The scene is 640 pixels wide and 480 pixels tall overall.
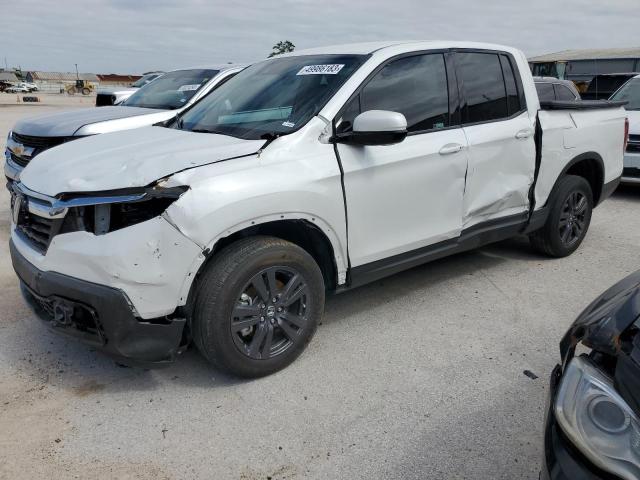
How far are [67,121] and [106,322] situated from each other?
4324 mm

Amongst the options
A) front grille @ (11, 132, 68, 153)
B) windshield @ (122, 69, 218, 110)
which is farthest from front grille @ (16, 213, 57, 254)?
windshield @ (122, 69, 218, 110)

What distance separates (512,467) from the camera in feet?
8.16

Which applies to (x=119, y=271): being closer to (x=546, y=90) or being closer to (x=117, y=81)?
(x=546, y=90)

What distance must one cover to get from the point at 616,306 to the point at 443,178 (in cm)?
210

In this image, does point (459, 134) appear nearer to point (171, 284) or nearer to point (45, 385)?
point (171, 284)

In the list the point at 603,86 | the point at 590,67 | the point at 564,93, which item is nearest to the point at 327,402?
the point at 564,93

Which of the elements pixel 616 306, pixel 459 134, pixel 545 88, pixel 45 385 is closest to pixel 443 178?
pixel 459 134

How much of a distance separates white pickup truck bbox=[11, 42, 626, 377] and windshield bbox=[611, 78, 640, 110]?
5.38m

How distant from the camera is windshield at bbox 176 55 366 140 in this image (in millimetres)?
3359

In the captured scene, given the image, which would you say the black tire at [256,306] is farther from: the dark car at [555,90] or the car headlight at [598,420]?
the dark car at [555,90]

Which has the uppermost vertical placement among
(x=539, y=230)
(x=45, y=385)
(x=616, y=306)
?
(x=616, y=306)

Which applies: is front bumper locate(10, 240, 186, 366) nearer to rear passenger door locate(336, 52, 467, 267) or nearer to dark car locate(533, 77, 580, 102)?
rear passenger door locate(336, 52, 467, 267)

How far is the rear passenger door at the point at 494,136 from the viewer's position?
4039 millimetres

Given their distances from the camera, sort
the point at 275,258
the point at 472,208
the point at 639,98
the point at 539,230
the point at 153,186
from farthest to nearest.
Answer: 1. the point at 639,98
2. the point at 539,230
3. the point at 472,208
4. the point at 275,258
5. the point at 153,186
